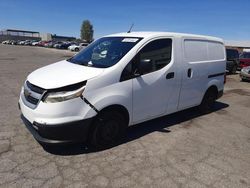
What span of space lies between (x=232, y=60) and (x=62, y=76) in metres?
15.1

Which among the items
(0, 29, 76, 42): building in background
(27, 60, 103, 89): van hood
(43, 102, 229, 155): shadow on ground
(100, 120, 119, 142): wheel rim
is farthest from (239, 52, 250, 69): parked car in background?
(0, 29, 76, 42): building in background

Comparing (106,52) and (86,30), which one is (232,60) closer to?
(106,52)

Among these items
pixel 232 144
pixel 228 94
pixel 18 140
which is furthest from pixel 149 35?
pixel 228 94

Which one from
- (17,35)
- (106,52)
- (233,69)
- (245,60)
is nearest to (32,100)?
(106,52)

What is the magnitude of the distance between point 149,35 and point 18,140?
3049 mm

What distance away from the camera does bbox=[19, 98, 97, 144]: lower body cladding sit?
11.3 feet

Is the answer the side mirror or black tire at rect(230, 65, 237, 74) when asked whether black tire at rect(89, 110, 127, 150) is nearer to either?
the side mirror

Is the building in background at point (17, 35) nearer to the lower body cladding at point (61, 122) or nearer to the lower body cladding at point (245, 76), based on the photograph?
the lower body cladding at point (245, 76)

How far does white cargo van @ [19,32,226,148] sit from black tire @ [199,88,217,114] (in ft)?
2.04

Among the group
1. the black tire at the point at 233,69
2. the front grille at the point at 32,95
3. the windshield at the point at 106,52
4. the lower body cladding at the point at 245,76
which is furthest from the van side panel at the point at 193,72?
the black tire at the point at 233,69

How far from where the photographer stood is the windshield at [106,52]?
4.17m

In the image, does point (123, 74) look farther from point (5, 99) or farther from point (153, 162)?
point (5, 99)

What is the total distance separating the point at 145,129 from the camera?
5027 mm

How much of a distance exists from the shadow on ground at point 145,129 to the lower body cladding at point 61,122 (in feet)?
1.28
